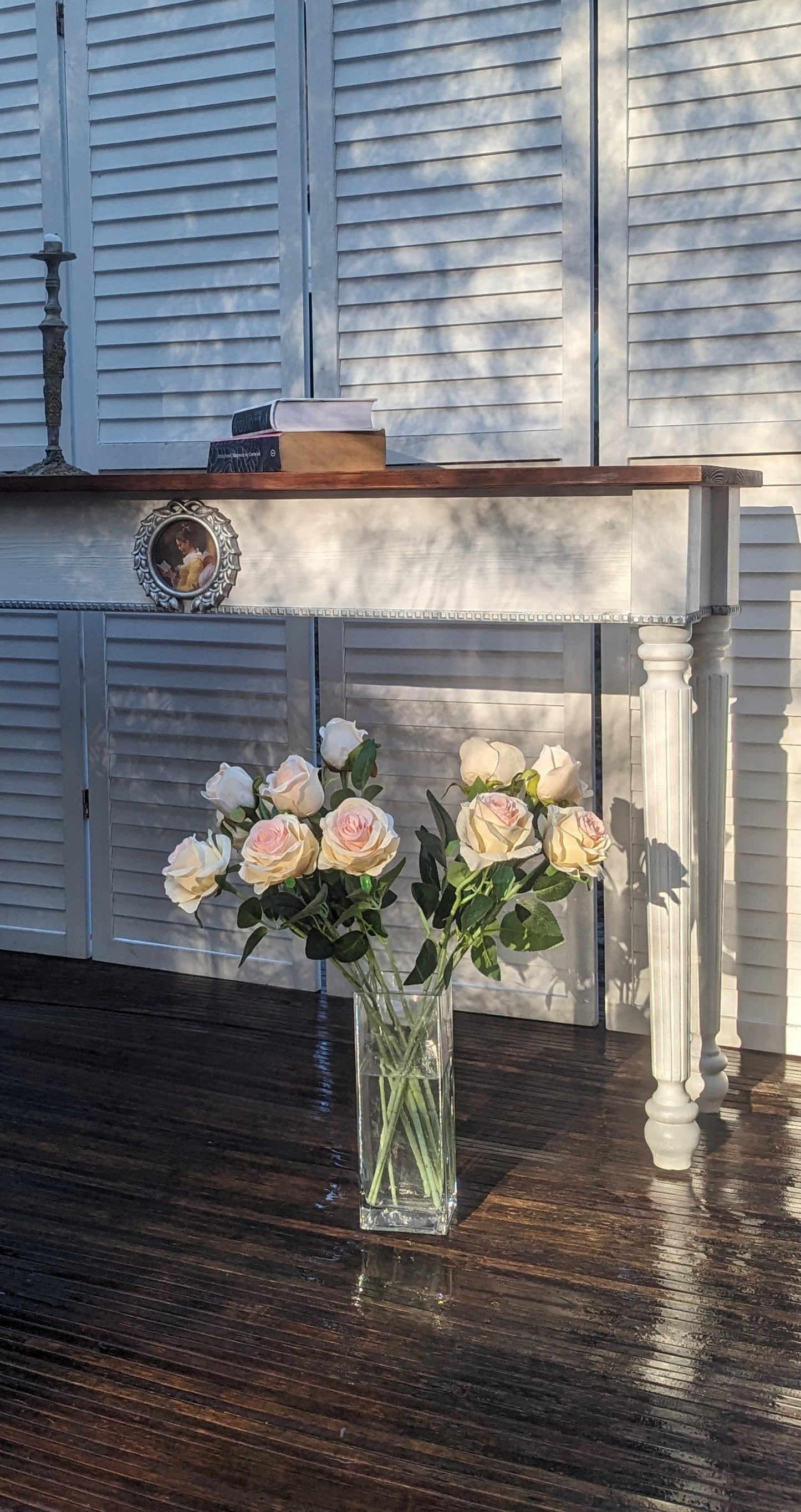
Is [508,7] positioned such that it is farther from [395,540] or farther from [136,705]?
[136,705]

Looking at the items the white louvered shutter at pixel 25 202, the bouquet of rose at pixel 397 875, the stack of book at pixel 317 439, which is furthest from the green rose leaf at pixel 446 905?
the white louvered shutter at pixel 25 202

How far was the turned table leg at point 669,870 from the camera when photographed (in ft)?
5.65

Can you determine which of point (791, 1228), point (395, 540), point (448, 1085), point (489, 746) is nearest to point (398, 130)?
point (395, 540)

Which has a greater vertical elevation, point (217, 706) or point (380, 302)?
point (380, 302)

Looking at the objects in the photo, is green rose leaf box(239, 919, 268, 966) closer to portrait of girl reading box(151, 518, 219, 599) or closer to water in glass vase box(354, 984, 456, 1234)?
water in glass vase box(354, 984, 456, 1234)

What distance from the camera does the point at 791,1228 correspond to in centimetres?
168

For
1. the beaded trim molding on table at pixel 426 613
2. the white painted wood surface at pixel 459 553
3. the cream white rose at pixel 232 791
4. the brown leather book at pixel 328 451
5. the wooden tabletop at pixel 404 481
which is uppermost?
the brown leather book at pixel 328 451

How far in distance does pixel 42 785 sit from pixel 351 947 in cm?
136

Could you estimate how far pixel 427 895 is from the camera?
5.32 feet

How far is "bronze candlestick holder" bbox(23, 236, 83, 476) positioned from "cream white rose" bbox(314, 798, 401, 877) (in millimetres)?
988

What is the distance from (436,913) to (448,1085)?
19 cm

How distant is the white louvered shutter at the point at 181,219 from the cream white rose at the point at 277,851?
118cm

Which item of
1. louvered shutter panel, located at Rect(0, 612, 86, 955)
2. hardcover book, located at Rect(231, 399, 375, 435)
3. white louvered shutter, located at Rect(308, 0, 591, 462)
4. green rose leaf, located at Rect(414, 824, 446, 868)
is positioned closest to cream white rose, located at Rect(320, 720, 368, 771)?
green rose leaf, located at Rect(414, 824, 446, 868)

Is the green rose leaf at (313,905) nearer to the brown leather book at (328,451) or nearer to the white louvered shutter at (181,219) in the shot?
the brown leather book at (328,451)
